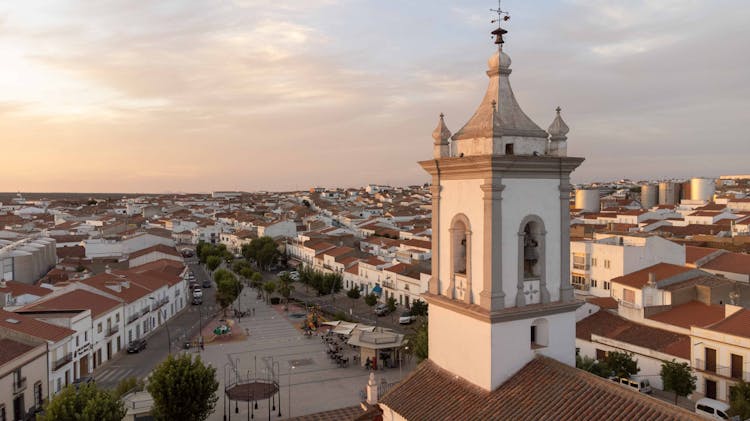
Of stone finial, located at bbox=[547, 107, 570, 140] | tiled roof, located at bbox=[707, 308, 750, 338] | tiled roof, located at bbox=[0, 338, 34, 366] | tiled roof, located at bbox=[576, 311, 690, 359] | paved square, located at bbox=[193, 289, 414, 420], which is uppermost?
stone finial, located at bbox=[547, 107, 570, 140]

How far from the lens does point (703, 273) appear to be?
120 ft

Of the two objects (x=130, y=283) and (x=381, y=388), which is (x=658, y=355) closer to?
(x=381, y=388)

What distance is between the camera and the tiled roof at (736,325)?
24.5m

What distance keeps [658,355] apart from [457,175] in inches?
816

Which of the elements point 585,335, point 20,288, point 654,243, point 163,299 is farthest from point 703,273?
point 20,288

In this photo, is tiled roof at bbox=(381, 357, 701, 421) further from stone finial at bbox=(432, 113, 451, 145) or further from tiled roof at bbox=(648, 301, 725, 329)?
tiled roof at bbox=(648, 301, 725, 329)

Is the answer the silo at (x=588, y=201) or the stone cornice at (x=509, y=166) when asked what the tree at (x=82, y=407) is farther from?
the silo at (x=588, y=201)

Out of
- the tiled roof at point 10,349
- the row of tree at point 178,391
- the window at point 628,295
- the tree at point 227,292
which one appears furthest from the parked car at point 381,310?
the row of tree at point 178,391

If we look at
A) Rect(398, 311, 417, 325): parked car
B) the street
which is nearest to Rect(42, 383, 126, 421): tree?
the street

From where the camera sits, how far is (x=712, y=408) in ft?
76.2

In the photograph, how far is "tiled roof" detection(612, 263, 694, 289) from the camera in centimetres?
3591

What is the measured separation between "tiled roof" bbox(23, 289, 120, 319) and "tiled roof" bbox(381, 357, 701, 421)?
28.6 m

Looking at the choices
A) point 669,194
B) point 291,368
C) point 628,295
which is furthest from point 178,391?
point 669,194

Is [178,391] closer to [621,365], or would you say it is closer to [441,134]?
[441,134]
